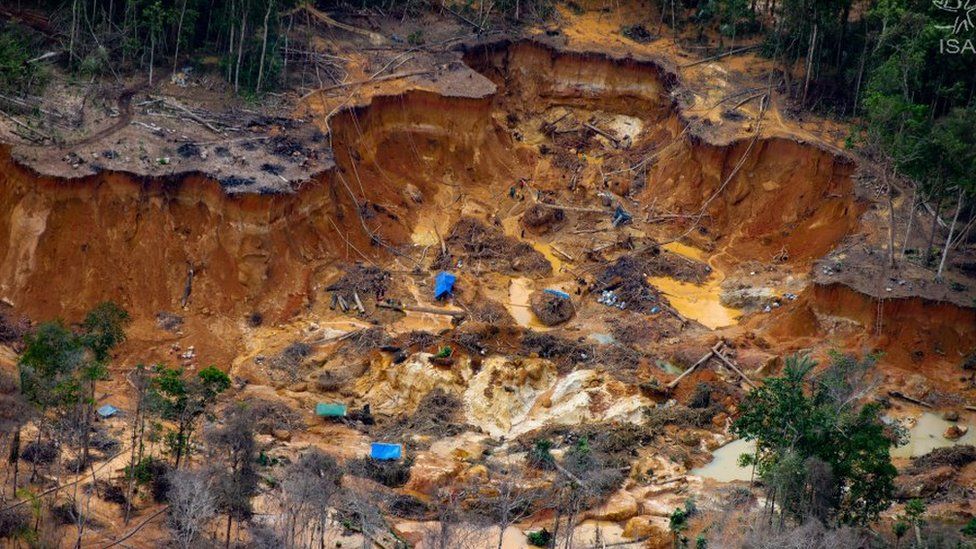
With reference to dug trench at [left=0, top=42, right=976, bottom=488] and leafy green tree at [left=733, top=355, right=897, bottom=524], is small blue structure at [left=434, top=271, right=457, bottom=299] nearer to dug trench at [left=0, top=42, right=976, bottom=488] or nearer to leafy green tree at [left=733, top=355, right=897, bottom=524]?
dug trench at [left=0, top=42, right=976, bottom=488]

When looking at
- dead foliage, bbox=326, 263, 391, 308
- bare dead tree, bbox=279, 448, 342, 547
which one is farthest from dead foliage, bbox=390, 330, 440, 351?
bare dead tree, bbox=279, 448, 342, 547

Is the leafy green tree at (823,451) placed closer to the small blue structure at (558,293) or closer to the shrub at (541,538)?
the shrub at (541,538)

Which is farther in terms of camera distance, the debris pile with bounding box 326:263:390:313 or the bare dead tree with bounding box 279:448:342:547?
the debris pile with bounding box 326:263:390:313

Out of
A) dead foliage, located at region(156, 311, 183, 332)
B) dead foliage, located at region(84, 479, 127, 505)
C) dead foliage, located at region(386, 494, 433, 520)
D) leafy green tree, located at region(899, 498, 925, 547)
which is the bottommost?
dead foliage, located at region(386, 494, 433, 520)

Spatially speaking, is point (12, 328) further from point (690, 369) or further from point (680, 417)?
point (690, 369)

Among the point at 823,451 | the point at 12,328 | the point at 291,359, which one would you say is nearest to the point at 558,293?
the point at 291,359

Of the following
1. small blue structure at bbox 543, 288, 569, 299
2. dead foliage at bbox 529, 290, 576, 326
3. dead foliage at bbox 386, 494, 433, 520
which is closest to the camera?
dead foliage at bbox 386, 494, 433, 520

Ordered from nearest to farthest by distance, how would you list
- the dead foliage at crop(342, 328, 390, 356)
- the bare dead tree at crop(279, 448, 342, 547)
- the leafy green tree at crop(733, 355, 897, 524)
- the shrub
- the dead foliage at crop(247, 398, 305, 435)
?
1. the bare dead tree at crop(279, 448, 342, 547)
2. the leafy green tree at crop(733, 355, 897, 524)
3. the shrub
4. the dead foliage at crop(247, 398, 305, 435)
5. the dead foliage at crop(342, 328, 390, 356)

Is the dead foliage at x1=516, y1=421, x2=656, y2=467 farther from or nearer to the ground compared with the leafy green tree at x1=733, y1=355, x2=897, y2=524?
nearer to the ground
